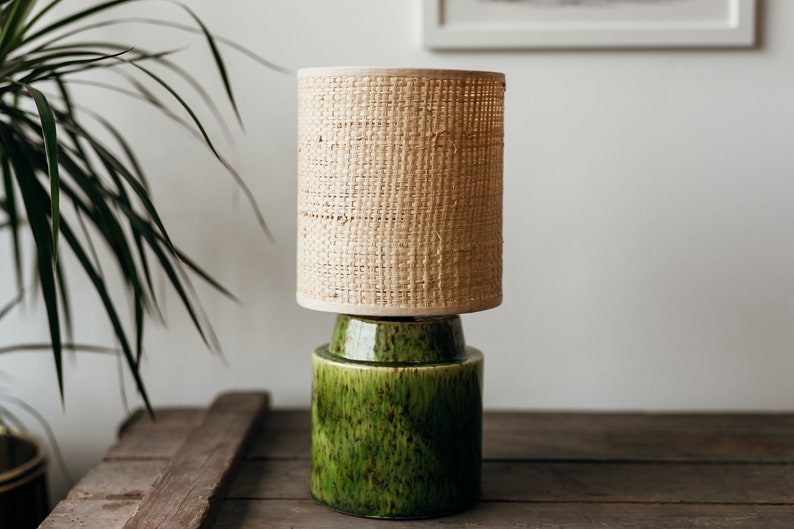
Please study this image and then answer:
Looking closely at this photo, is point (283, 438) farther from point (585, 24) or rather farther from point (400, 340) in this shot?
point (585, 24)

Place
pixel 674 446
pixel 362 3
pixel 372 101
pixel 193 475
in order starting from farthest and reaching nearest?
pixel 362 3, pixel 674 446, pixel 193 475, pixel 372 101

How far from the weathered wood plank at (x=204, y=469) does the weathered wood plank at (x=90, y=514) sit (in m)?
0.04

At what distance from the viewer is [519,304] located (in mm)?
1354

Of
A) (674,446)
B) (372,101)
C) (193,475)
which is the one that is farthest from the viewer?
(674,446)

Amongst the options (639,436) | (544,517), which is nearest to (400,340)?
(544,517)

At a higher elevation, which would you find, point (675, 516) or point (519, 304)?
point (519, 304)

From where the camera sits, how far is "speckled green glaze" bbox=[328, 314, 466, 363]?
0.93 metres

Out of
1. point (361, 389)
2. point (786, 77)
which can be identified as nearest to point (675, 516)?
point (361, 389)

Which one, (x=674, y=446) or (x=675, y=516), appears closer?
(x=675, y=516)

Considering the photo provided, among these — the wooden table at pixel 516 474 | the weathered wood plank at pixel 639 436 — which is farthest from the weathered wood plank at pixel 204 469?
the weathered wood plank at pixel 639 436

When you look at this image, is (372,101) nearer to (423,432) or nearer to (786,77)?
(423,432)

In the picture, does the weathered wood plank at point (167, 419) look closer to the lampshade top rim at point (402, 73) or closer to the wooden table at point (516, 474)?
the wooden table at point (516, 474)

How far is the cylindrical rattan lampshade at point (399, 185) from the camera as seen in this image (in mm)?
860

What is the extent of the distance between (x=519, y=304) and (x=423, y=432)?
49 centimetres
